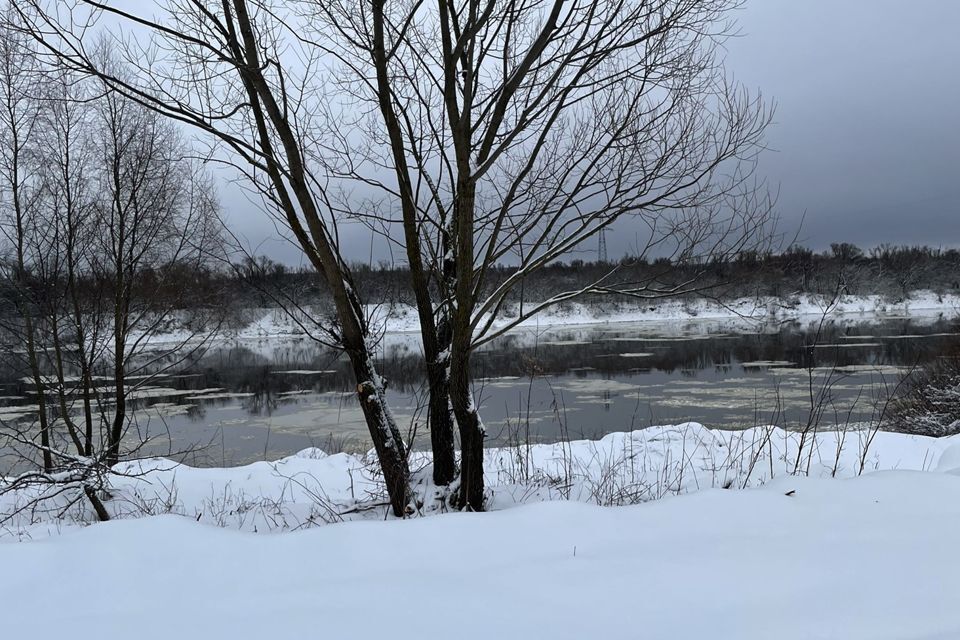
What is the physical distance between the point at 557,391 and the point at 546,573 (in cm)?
1274

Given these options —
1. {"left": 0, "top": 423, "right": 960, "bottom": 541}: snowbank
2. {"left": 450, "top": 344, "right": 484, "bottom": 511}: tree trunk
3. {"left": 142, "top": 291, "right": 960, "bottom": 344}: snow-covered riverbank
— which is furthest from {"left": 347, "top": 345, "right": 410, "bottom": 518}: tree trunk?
{"left": 142, "top": 291, "right": 960, "bottom": 344}: snow-covered riverbank

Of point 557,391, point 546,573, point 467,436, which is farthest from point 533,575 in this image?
point 557,391

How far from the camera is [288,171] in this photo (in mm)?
4184

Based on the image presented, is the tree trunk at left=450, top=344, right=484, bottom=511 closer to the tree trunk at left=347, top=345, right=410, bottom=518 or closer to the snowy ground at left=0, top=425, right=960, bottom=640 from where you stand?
the tree trunk at left=347, top=345, right=410, bottom=518

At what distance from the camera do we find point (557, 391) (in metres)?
15.1

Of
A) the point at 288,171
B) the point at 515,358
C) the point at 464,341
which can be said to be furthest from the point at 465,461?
the point at 515,358

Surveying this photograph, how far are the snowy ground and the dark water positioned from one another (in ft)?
6.54

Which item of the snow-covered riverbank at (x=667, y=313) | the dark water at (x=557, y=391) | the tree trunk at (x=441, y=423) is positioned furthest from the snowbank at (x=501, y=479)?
the snow-covered riverbank at (x=667, y=313)

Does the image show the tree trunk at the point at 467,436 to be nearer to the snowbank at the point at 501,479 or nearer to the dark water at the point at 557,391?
the snowbank at the point at 501,479

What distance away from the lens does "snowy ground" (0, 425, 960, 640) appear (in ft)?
6.93

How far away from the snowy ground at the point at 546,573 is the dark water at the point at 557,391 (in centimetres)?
199

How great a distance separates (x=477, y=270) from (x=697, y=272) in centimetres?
162

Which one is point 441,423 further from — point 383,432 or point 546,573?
point 546,573

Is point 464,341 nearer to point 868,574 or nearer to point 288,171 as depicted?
point 288,171
